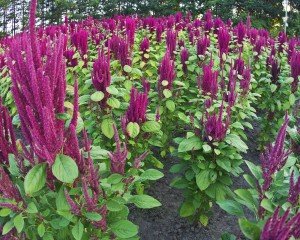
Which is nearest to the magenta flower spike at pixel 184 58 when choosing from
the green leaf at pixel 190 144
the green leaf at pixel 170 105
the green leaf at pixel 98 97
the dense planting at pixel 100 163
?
the dense planting at pixel 100 163

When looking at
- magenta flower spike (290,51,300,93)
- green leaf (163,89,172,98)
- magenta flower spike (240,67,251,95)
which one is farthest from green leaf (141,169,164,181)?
magenta flower spike (290,51,300,93)

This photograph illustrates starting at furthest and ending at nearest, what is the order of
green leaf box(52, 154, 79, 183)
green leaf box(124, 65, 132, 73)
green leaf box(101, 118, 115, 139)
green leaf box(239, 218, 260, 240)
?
green leaf box(124, 65, 132, 73) < green leaf box(101, 118, 115, 139) < green leaf box(52, 154, 79, 183) < green leaf box(239, 218, 260, 240)

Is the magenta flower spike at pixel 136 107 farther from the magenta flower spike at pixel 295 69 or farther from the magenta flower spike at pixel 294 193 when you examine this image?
the magenta flower spike at pixel 295 69

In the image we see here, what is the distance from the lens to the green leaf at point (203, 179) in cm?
287

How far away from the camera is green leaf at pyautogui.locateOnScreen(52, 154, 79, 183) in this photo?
63.4 inches

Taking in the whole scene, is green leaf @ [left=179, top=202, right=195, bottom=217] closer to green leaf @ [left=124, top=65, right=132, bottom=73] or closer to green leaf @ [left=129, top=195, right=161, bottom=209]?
green leaf @ [left=129, top=195, right=161, bottom=209]

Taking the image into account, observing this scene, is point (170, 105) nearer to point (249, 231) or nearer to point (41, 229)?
point (41, 229)

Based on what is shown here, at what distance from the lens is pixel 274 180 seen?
2.01 metres

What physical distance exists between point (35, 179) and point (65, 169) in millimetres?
161

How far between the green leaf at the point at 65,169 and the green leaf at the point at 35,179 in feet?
0.35

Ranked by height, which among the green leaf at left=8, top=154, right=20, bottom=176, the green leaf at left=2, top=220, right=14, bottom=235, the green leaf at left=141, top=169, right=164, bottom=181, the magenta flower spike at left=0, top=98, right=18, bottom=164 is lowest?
the green leaf at left=2, top=220, right=14, bottom=235

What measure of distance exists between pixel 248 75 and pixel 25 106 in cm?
278

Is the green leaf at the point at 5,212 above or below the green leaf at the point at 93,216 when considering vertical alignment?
above

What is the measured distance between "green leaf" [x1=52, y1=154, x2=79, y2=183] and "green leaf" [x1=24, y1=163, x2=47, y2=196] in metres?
0.11
